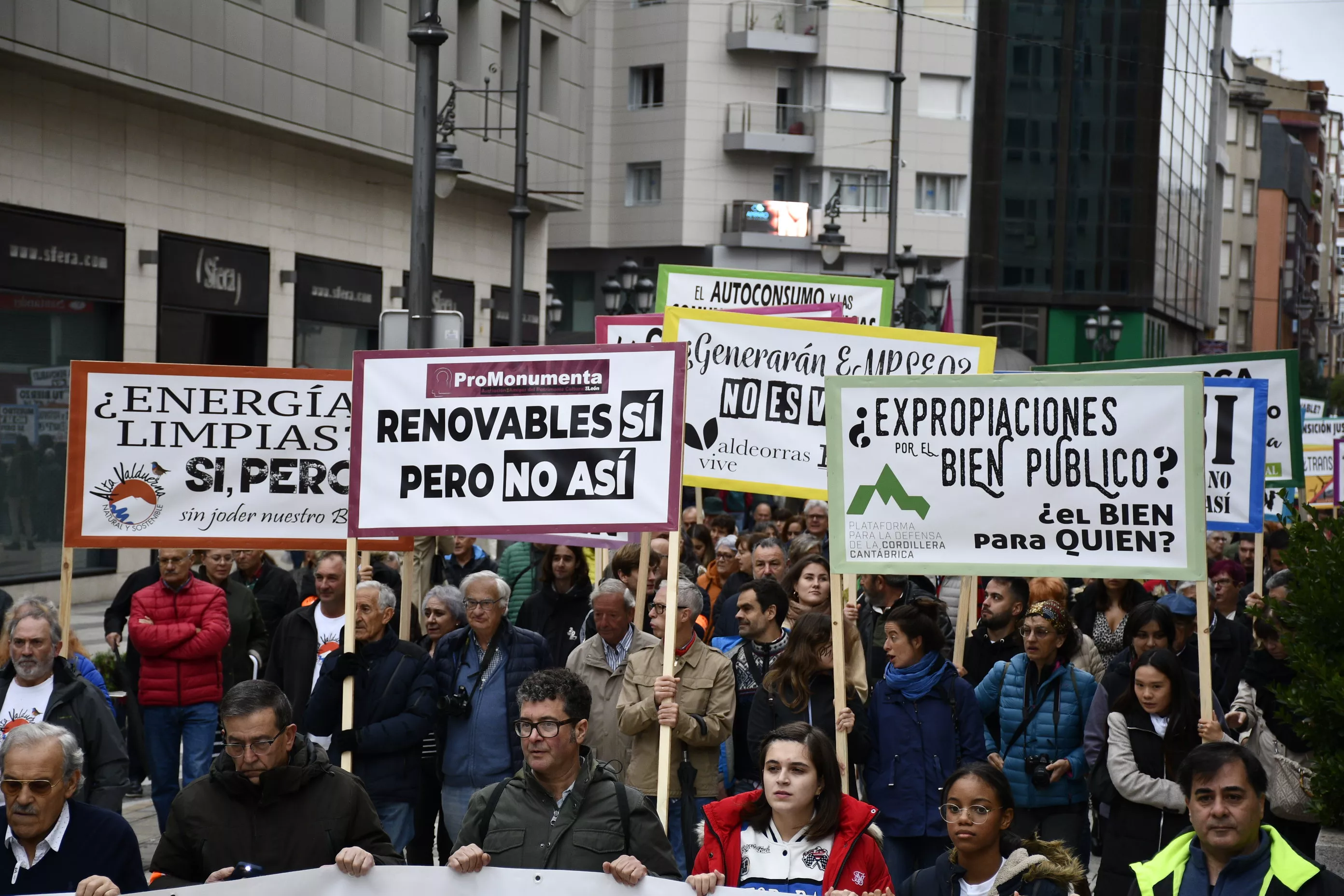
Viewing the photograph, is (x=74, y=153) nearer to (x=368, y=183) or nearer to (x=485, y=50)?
(x=368, y=183)

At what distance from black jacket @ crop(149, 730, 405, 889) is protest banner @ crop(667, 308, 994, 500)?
4256 mm

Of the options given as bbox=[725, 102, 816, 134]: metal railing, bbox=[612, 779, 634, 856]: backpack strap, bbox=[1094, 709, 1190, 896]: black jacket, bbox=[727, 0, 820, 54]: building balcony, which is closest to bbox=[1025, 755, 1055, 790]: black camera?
bbox=[1094, 709, 1190, 896]: black jacket

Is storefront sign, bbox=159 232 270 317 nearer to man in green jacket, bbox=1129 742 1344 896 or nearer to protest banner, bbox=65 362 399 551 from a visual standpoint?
protest banner, bbox=65 362 399 551

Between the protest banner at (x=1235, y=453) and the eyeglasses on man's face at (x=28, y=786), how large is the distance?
Answer: 6.89 m

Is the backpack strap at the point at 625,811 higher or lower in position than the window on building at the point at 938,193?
lower

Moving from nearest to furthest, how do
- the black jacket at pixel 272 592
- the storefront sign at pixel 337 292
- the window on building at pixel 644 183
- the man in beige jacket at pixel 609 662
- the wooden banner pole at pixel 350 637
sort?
the wooden banner pole at pixel 350 637
the man in beige jacket at pixel 609 662
the black jacket at pixel 272 592
the storefront sign at pixel 337 292
the window on building at pixel 644 183

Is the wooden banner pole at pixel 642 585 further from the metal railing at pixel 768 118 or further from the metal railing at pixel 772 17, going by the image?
the metal railing at pixel 772 17

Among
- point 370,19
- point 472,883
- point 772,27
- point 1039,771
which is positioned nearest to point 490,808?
point 472,883

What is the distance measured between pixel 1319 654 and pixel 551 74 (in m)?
25.9

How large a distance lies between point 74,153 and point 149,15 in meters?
1.92

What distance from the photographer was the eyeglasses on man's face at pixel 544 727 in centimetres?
550

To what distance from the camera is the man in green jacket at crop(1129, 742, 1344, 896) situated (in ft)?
15.9

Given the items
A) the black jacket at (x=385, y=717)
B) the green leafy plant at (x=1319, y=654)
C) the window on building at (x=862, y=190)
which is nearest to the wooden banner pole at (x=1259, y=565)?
the green leafy plant at (x=1319, y=654)

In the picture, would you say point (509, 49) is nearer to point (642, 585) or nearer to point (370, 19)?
point (370, 19)
